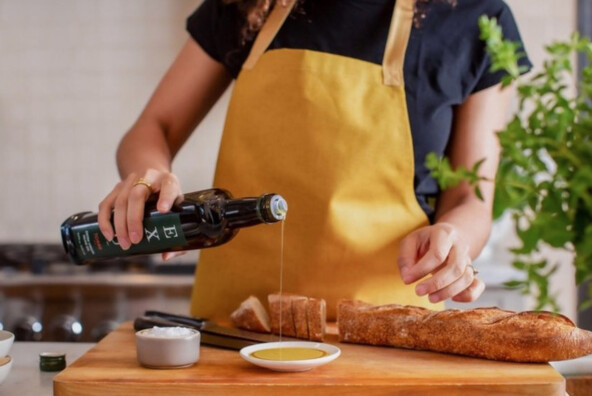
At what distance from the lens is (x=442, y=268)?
1177mm

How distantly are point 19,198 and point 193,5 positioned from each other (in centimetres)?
114

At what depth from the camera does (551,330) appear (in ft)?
3.58

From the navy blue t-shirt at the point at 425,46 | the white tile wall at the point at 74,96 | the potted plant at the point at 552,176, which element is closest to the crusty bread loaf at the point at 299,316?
the navy blue t-shirt at the point at 425,46

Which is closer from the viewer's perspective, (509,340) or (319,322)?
(509,340)

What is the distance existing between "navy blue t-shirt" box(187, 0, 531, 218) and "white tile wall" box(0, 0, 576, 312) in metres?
1.92

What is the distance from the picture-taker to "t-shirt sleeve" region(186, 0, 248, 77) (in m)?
1.52

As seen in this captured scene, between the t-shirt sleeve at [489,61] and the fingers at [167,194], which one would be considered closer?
the fingers at [167,194]

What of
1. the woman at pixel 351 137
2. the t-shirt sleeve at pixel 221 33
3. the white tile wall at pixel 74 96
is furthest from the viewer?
the white tile wall at pixel 74 96

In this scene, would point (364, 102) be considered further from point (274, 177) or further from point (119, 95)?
point (119, 95)

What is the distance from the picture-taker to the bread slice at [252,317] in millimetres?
1314

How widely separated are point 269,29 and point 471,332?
0.70 m

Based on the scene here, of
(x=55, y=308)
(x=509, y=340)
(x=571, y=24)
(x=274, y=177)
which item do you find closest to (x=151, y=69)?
(x=55, y=308)

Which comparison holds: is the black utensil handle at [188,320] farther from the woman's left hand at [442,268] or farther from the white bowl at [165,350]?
the woman's left hand at [442,268]

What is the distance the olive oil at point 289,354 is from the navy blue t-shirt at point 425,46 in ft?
1.57
